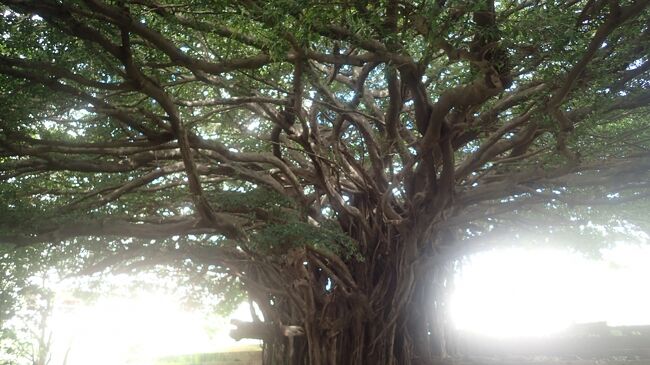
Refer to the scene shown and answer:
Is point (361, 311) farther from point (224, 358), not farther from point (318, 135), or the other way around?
point (224, 358)

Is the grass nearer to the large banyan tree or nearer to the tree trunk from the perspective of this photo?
the large banyan tree

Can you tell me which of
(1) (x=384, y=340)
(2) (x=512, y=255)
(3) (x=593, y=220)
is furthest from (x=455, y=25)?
(2) (x=512, y=255)

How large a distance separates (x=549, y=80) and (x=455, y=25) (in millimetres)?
1052

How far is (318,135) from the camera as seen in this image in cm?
508

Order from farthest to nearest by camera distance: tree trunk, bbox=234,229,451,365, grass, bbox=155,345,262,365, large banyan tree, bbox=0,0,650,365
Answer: grass, bbox=155,345,262,365, tree trunk, bbox=234,229,451,365, large banyan tree, bbox=0,0,650,365

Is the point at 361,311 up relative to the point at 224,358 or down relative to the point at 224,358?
up

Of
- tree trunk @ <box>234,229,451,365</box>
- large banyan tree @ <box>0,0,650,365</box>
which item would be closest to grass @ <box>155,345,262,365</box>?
large banyan tree @ <box>0,0,650,365</box>

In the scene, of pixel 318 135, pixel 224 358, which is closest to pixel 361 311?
pixel 318 135

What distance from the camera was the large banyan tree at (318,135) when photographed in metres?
3.07

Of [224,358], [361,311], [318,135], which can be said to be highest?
[318,135]

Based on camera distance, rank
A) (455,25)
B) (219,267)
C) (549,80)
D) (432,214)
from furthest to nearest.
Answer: (219,267)
(432,214)
(549,80)
(455,25)

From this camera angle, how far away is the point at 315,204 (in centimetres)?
575

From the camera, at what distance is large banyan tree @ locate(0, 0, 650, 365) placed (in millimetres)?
3070

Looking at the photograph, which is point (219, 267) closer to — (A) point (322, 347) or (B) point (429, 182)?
(A) point (322, 347)
